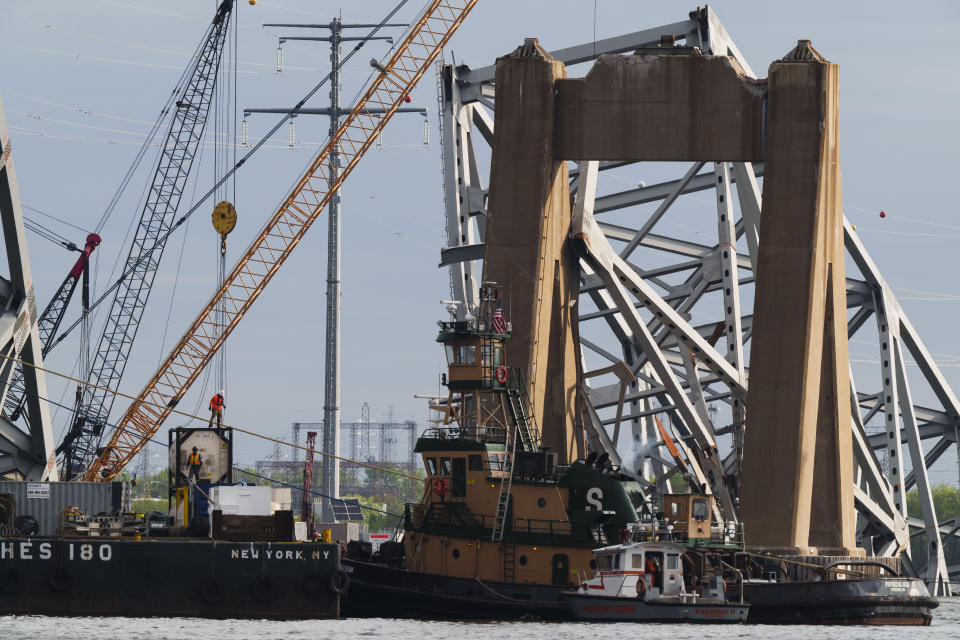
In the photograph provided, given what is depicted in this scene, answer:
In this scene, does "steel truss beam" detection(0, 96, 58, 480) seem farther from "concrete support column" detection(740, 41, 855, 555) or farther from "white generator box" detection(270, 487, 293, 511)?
"concrete support column" detection(740, 41, 855, 555)

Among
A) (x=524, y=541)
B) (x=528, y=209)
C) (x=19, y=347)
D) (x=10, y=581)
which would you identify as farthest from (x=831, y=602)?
(x=19, y=347)

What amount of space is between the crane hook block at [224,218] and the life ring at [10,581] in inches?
2053

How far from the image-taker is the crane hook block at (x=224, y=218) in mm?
107875

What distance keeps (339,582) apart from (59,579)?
890 cm

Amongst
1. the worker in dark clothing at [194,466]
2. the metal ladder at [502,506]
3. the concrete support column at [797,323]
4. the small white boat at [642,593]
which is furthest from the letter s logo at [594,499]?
the worker in dark clothing at [194,466]

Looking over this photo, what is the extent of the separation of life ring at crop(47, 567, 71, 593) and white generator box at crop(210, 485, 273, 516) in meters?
6.29

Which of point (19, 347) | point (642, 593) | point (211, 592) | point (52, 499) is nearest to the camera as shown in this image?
point (211, 592)

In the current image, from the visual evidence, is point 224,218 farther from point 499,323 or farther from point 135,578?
point 135,578

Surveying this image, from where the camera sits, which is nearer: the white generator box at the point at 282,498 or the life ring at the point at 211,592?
the life ring at the point at 211,592

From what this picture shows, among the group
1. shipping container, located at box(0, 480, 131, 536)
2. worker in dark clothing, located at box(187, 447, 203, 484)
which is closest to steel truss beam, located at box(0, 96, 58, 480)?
shipping container, located at box(0, 480, 131, 536)

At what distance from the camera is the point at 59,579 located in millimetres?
57281

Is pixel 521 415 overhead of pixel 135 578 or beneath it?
overhead

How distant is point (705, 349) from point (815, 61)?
1251cm

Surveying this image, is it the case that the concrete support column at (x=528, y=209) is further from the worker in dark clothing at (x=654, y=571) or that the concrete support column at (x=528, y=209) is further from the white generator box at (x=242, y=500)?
the white generator box at (x=242, y=500)
